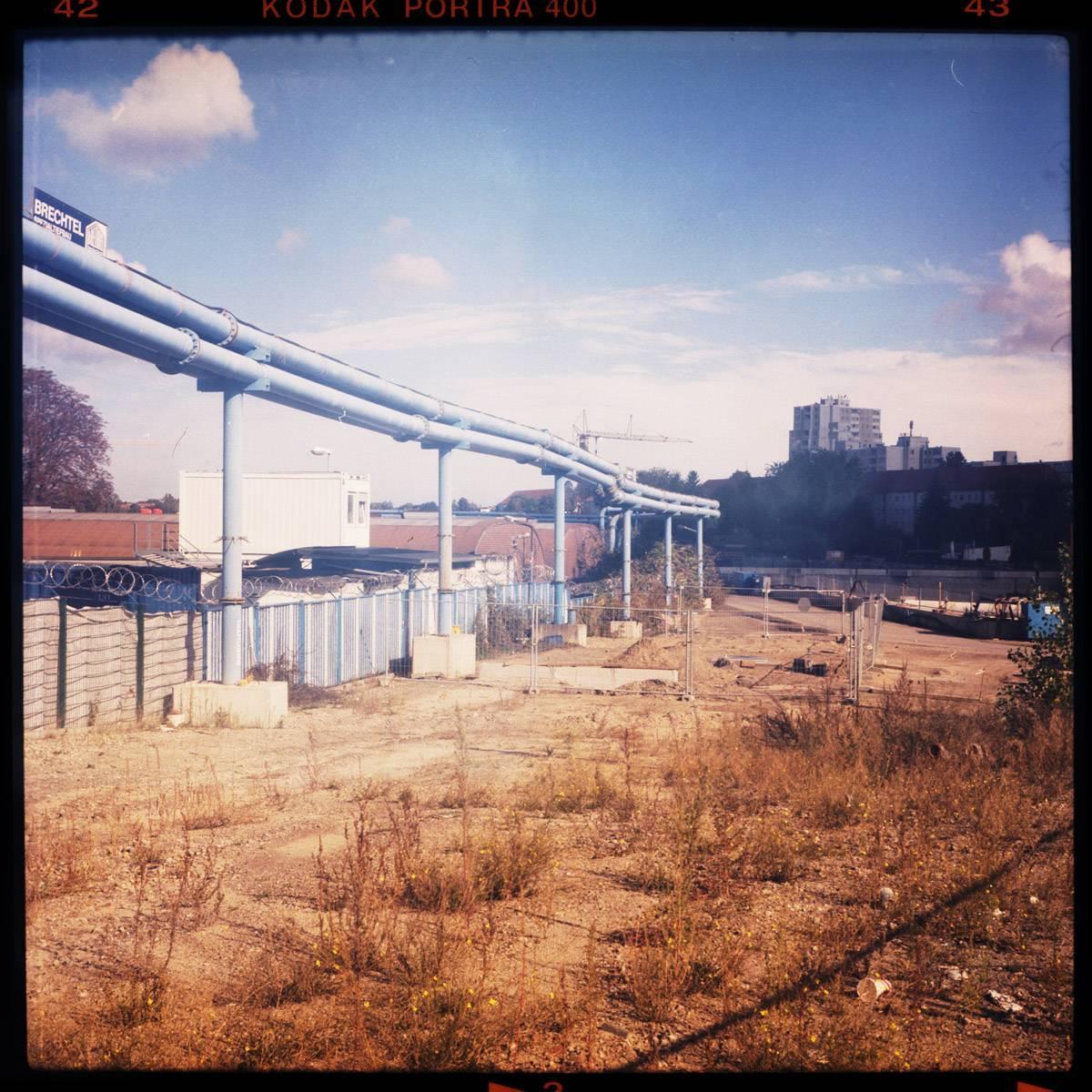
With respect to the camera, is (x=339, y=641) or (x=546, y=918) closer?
(x=546, y=918)

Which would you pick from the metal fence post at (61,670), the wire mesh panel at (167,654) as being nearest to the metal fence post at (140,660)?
the wire mesh panel at (167,654)

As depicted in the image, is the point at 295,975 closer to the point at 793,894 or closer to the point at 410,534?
the point at 793,894

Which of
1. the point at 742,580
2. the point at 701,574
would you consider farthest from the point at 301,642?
the point at 742,580

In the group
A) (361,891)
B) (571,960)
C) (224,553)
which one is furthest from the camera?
(224,553)

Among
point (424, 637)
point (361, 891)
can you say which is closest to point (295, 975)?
point (361, 891)

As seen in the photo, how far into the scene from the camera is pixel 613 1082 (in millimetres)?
3223

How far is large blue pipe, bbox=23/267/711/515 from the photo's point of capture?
9000 mm

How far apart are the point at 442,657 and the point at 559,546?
31.4ft

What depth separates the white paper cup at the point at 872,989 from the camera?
417 centimetres

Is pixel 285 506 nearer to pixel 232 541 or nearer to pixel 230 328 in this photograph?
pixel 232 541

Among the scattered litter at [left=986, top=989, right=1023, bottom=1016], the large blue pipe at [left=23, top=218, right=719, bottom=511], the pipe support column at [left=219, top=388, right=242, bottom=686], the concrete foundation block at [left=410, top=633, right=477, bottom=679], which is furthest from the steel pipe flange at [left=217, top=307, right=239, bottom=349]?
the scattered litter at [left=986, top=989, right=1023, bottom=1016]

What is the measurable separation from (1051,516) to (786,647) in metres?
14.8

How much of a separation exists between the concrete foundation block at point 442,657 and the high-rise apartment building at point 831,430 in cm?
1566

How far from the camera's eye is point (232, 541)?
503 inches
